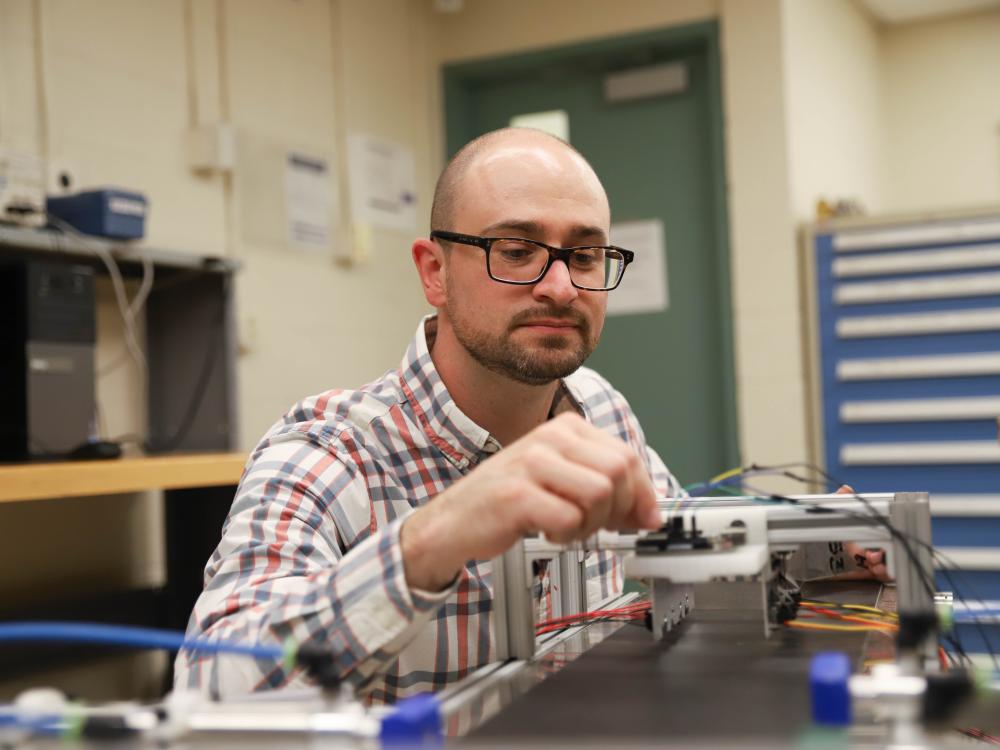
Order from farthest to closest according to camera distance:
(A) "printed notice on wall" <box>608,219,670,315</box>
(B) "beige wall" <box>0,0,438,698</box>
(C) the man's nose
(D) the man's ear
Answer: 1. (A) "printed notice on wall" <box>608,219,670,315</box>
2. (B) "beige wall" <box>0,0,438,698</box>
3. (D) the man's ear
4. (C) the man's nose

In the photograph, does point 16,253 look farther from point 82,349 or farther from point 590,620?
point 590,620

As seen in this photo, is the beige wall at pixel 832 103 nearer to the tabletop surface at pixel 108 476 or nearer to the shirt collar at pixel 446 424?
the tabletop surface at pixel 108 476

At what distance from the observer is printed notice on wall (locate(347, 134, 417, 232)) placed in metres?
3.29

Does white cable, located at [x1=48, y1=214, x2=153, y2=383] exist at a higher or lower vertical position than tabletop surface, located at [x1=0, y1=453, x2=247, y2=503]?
higher

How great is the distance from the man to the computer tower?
3.06ft

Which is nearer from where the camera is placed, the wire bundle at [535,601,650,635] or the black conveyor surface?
the black conveyor surface

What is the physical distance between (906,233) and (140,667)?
89.7 inches

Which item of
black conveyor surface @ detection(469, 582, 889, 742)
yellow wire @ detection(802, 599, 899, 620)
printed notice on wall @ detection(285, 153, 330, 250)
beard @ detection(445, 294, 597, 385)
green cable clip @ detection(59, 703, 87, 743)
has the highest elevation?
printed notice on wall @ detection(285, 153, 330, 250)

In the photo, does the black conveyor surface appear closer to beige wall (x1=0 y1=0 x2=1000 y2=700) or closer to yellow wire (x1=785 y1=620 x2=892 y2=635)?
yellow wire (x1=785 y1=620 x2=892 y2=635)

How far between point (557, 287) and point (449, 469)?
9.6 inches

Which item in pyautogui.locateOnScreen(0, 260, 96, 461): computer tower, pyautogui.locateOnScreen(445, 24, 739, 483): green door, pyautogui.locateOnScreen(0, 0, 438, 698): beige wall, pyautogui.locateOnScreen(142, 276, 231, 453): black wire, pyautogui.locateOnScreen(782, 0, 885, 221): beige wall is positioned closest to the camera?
pyautogui.locateOnScreen(0, 260, 96, 461): computer tower

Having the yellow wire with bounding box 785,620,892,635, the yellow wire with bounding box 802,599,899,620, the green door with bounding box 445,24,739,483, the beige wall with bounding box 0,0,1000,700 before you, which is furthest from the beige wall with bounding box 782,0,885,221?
the yellow wire with bounding box 785,620,892,635

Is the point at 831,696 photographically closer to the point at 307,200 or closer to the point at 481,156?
the point at 481,156

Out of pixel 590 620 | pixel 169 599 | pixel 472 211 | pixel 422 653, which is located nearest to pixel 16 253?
pixel 169 599
